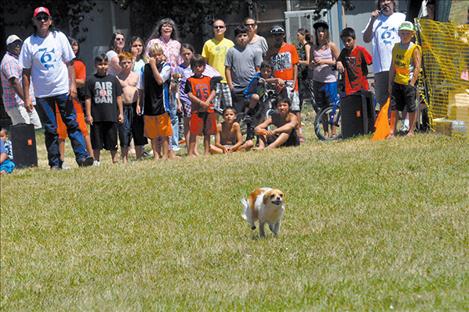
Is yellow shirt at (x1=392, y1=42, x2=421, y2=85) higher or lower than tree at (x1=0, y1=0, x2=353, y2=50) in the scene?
lower

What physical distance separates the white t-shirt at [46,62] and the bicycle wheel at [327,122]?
15.3 ft

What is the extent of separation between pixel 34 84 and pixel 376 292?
931 cm

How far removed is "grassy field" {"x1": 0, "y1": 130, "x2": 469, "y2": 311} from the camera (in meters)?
8.27

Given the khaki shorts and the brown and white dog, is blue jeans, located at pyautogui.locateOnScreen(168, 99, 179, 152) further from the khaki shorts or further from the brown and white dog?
the brown and white dog

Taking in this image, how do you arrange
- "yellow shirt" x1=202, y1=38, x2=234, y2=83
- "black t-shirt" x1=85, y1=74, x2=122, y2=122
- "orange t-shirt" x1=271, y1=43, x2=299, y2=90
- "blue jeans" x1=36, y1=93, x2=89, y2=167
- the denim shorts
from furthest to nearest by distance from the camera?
"yellow shirt" x1=202, y1=38, x2=234, y2=83 < "orange t-shirt" x1=271, y1=43, x2=299, y2=90 < "black t-shirt" x1=85, y1=74, x2=122, y2=122 < the denim shorts < "blue jeans" x1=36, y1=93, x2=89, y2=167

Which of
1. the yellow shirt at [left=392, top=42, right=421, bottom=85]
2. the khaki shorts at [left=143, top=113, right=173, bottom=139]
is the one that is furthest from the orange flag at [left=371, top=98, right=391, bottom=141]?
the khaki shorts at [left=143, top=113, right=173, bottom=139]

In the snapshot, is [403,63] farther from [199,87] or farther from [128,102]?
[128,102]

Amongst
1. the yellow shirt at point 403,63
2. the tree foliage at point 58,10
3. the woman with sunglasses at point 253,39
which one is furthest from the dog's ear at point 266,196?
the tree foliage at point 58,10

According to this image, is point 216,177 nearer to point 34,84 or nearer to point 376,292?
point 34,84

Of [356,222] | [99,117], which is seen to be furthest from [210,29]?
[356,222]

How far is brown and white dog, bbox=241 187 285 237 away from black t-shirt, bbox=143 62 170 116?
21.0 ft

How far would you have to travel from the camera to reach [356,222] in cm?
1095

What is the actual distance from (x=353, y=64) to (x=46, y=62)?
16.5 ft

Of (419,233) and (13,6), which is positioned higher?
(13,6)
